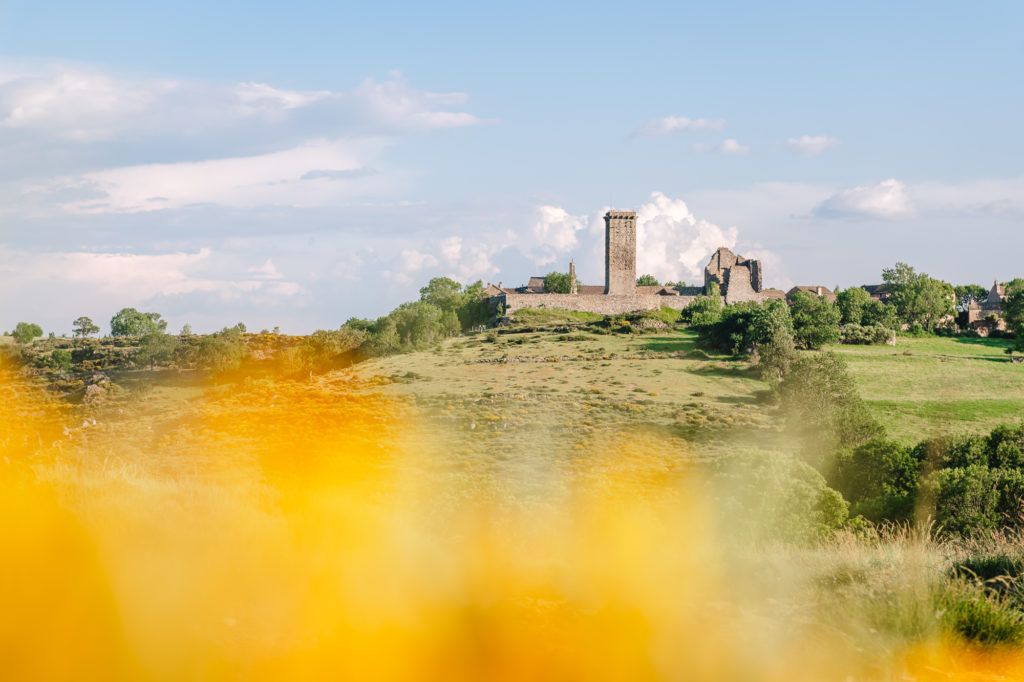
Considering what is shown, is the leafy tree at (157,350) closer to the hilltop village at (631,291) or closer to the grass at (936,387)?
the hilltop village at (631,291)

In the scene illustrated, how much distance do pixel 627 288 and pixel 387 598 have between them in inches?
3656

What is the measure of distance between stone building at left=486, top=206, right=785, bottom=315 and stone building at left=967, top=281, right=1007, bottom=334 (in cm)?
2531

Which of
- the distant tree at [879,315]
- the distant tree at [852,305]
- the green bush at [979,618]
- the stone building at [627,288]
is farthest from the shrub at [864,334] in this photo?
the green bush at [979,618]

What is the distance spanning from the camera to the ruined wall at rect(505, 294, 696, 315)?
9381 cm

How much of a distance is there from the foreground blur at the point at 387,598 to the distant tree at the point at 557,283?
343ft

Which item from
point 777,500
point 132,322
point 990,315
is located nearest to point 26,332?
point 132,322

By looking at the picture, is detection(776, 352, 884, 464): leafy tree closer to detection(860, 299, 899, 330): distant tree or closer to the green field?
the green field

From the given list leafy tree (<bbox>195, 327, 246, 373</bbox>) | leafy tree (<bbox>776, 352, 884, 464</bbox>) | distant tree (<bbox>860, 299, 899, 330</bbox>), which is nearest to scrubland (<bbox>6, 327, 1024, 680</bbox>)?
leafy tree (<bbox>776, 352, 884, 464</bbox>)

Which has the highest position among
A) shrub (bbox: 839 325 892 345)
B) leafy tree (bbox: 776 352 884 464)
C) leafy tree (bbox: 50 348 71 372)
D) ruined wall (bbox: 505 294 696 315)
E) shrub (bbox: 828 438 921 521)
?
ruined wall (bbox: 505 294 696 315)

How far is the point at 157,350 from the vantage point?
5719cm

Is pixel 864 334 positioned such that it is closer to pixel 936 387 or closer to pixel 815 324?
pixel 815 324

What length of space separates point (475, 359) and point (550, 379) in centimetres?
1210

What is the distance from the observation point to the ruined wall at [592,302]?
308 ft

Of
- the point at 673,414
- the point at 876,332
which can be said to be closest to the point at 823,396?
the point at 673,414
